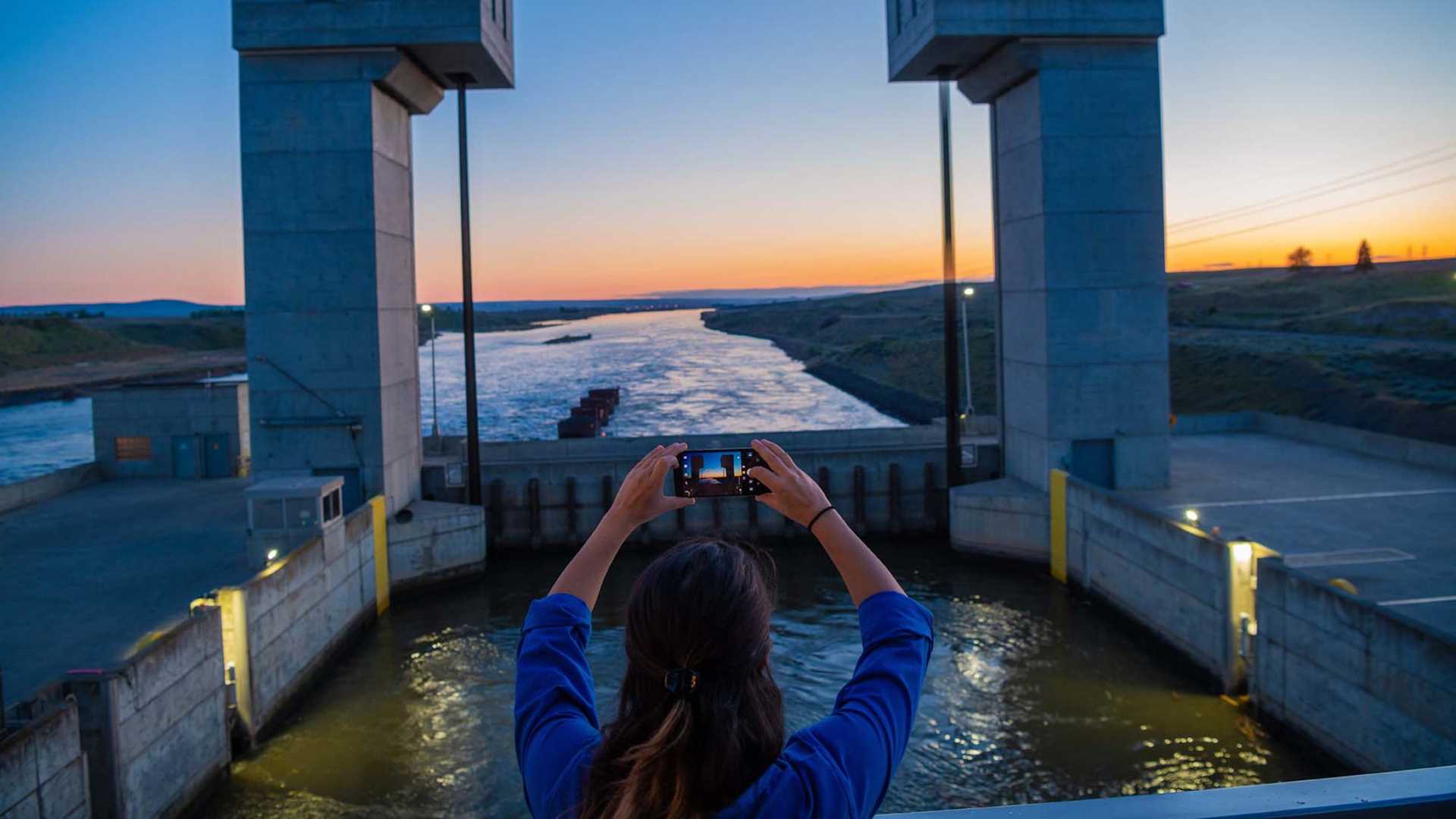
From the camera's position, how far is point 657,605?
1.73 m

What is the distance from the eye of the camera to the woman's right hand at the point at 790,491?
2.13 metres

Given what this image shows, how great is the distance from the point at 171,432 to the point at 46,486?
3.54 m

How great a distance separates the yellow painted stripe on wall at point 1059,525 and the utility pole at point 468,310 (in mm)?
12066

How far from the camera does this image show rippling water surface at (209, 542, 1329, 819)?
1312 cm

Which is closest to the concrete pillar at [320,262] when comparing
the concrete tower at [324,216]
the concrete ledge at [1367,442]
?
the concrete tower at [324,216]

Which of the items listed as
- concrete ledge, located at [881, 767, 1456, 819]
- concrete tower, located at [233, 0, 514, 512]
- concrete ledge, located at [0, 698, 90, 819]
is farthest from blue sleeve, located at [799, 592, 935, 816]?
concrete tower, located at [233, 0, 514, 512]

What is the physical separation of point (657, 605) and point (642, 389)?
293 ft

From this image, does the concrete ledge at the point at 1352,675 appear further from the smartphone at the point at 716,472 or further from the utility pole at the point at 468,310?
the utility pole at the point at 468,310

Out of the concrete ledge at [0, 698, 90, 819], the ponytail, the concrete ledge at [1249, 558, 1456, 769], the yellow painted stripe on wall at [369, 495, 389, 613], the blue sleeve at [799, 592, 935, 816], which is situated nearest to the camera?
the ponytail

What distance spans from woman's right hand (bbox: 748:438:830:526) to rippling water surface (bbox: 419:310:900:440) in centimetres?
3250

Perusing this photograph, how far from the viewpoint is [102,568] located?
1859cm

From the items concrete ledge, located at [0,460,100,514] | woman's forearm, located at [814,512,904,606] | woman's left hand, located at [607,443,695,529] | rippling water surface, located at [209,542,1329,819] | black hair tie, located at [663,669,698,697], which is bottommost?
rippling water surface, located at [209,542,1329,819]

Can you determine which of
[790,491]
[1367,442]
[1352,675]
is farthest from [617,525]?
[1367,442]

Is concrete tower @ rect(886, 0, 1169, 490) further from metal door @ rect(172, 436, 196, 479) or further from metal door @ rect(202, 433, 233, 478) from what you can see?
metal door @ rect(172, 436, 196, 479)
